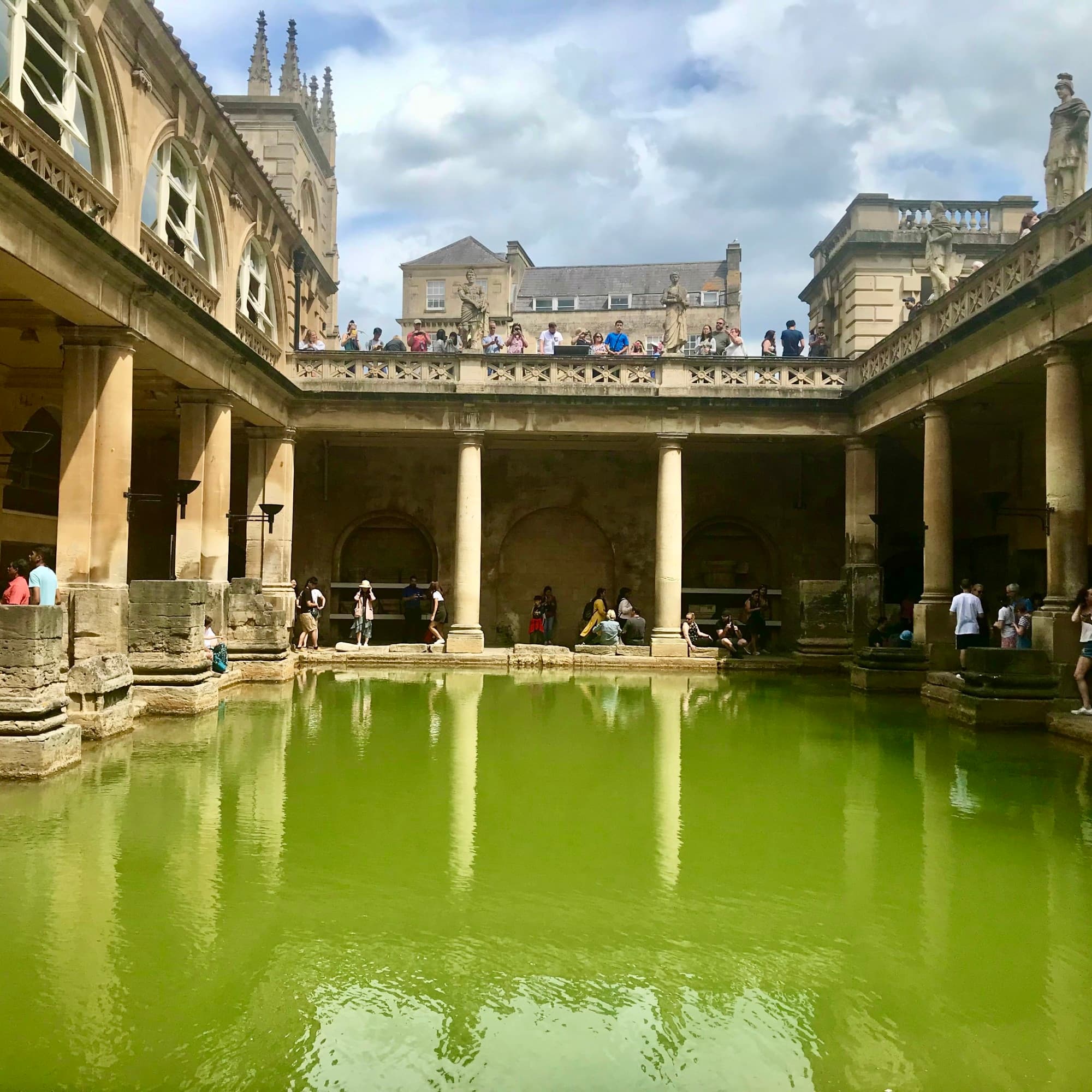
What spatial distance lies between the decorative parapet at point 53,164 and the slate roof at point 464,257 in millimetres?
45452

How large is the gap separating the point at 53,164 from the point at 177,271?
11.7 ft

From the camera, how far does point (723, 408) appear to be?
19.8 metres

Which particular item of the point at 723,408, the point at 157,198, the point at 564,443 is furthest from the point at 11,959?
the point at 564,443

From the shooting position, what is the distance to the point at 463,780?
7828 millimetres

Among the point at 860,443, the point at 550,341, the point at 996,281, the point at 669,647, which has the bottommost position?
the point at 669,647

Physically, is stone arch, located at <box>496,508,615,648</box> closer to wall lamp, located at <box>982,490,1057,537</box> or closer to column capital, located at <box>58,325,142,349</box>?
wall lamp, located at <box>982,490,1057,537</box>

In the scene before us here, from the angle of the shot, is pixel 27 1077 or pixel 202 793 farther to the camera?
pixel 202 793

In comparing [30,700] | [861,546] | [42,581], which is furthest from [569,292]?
[30,700]

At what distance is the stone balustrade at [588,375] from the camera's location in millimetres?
19641

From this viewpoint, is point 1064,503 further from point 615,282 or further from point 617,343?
point 615,282

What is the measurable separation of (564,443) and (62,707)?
15.7 m

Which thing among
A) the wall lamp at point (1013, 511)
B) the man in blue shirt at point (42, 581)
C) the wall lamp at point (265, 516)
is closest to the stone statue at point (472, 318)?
the wall lamp at point (265, 516)

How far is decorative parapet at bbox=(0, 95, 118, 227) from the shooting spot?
30.4 feet

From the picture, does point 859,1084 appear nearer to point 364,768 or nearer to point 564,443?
point 364,768
